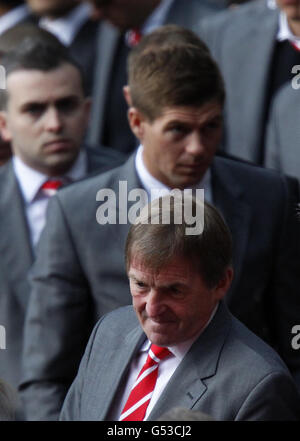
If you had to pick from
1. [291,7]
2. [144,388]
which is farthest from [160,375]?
[291,7]

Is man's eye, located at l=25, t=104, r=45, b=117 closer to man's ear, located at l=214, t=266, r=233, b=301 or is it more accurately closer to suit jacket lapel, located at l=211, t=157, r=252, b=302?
suit jacket lapel, located at l=211, t=157, r=252, b=302

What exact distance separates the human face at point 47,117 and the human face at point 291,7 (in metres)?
0.76

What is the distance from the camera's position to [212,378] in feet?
8.30

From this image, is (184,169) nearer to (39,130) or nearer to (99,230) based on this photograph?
(99,230)

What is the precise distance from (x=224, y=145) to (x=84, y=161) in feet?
1.67

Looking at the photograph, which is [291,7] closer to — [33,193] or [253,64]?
[253,64]

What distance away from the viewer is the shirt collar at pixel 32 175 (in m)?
3.97

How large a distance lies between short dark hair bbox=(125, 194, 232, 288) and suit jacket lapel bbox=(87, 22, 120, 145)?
222 centimetres

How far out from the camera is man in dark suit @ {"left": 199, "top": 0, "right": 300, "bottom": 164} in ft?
13.5

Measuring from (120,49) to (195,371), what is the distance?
2.53 meters

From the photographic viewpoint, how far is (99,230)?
3.31 metres

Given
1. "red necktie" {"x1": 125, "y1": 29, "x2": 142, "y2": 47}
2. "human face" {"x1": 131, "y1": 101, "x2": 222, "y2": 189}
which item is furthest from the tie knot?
"red necktie" {"x1": 125, "y1": 29, "x2": 142, "y2": 47}

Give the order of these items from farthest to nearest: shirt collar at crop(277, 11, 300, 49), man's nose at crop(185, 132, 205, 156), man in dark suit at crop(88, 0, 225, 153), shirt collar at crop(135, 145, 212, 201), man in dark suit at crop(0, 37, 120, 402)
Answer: man in dark suit at crop(88, 0, 225, 153)
shirt collar at crop(277, 11, 300, 49)
man in dark suit at crop(0, 37, 120, 402)
shirt collar at crop(135, 145, 212, 201)
man's nose at crop(185, 132, 205, 156)
